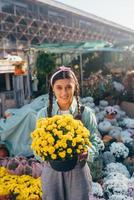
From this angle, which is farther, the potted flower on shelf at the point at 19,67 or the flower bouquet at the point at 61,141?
the potted flower on shelf at the point at 19,67

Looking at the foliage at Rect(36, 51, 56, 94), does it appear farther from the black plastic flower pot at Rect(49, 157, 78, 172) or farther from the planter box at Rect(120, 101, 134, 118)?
the black plastic flower pot at Rect(49, 157, 78, 172)

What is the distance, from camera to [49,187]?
2.00 meters

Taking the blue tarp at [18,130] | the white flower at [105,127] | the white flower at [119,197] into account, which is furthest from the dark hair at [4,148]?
the white flower at [119,197]

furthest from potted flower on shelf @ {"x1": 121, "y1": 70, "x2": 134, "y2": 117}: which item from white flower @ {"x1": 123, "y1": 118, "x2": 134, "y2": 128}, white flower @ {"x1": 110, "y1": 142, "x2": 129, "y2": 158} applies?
white flower @ {"x1": 110, "y1": 142, "x2": 129, "y2": 158}

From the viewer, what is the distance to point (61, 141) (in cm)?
193

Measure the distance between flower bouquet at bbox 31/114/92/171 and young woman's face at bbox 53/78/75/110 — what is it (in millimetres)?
129

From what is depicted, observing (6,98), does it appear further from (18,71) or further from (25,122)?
(25,122)

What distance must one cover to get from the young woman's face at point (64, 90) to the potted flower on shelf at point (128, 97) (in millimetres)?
6437

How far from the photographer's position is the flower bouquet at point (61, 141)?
75.0 inches

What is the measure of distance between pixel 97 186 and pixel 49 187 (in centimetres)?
189

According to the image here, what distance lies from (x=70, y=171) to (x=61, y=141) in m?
0.20

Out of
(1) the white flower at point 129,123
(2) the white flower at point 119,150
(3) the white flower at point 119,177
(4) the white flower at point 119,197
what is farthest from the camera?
(1) the white flower at point 129,123

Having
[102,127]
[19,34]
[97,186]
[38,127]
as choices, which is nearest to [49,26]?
[19,34]

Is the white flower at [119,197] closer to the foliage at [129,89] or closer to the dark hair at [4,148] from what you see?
the dark hair at [4,148]
